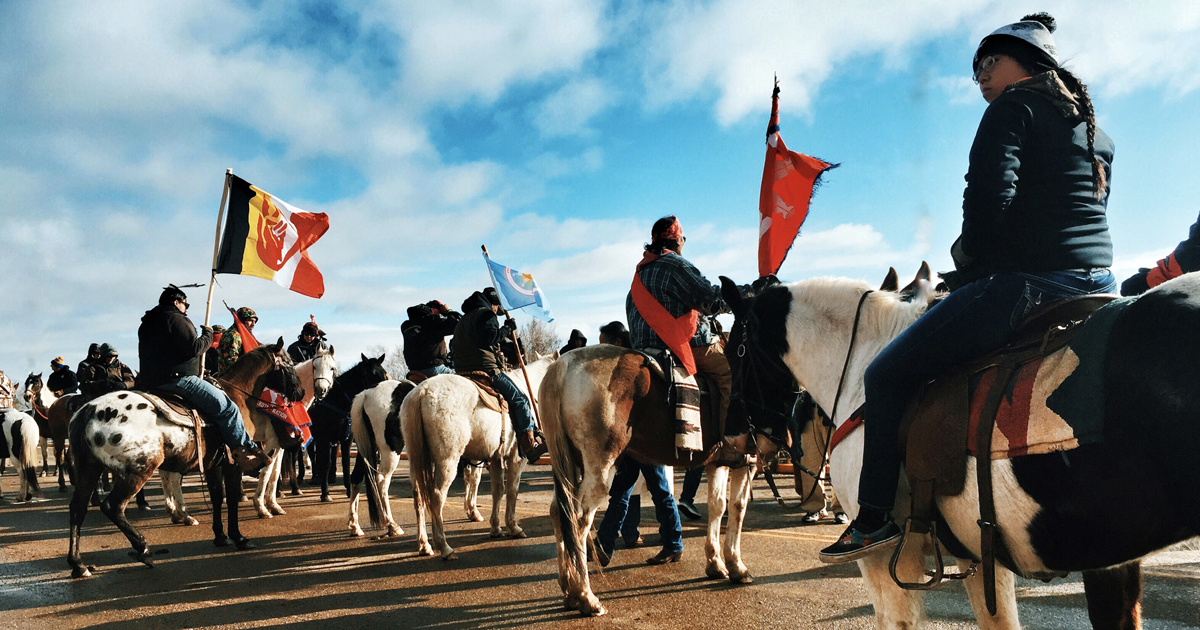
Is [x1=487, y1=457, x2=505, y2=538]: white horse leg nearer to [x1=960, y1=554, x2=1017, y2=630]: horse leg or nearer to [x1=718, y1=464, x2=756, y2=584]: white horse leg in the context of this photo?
[x1=718, y1=464, x2=756, y2=584]: white horse leg

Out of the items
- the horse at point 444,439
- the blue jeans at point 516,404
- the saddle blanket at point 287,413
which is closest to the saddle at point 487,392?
→ the horse at point 444,439

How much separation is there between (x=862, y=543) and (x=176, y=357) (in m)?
7.52

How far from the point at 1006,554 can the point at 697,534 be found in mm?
5944

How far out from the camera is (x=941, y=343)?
246 cm

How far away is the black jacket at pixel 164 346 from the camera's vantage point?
737 centimetres

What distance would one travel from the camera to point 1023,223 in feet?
7.97

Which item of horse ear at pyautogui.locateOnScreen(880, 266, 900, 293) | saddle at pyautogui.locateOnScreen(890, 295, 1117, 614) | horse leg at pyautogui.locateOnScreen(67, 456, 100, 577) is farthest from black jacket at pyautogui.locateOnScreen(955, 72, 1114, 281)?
horse leg at pyautogui.locateOnScreen(67, 456, 100, 577)

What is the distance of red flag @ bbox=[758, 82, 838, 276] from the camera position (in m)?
5.23

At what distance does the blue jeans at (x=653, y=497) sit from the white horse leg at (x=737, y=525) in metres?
0.71

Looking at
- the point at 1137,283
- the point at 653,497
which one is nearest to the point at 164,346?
the point at 653,497

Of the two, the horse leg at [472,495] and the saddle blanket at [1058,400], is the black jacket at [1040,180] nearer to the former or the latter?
the saddle blanket at [1058,400]

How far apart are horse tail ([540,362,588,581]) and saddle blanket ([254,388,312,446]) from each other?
19.6 ft

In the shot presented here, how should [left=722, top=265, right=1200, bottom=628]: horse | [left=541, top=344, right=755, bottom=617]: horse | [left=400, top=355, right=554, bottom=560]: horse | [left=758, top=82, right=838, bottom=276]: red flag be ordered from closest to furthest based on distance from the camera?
1. [left=722, top=265, right=1200, bottom=628]: horse
2. [left=541, top=344, right=755, bottom=617]: horse
3. [left=758, top=82, right=838, bottom=276]: red flag
4. [left=400, top=355, right=554, bottom=560]: horse

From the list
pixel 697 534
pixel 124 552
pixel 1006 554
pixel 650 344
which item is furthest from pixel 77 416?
pixel 1006 554
